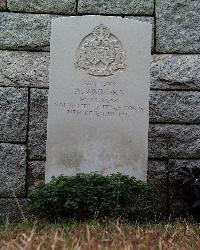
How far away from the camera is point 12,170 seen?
180 inches

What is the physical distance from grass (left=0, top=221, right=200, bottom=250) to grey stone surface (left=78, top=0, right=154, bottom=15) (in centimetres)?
203

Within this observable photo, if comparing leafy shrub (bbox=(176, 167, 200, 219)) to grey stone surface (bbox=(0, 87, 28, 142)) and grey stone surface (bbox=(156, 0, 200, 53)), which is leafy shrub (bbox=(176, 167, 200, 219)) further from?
grey stone surface (bbox=(0, 87, 28, 142))

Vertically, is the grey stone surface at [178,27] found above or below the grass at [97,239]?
above

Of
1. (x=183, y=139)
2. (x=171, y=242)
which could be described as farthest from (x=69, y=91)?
(x=171, y=242)

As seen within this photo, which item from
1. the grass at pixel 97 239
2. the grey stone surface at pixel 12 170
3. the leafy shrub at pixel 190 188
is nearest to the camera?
the grass at pixel 97 239

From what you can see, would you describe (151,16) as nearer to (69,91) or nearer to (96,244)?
(69,91)

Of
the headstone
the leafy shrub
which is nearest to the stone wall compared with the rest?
the leafy shrub

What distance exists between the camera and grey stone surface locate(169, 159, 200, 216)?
15.1 feet

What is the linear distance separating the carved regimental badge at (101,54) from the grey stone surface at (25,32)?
566 millimetres

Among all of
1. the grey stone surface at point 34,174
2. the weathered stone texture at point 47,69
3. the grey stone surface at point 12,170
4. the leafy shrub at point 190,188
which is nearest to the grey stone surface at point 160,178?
the leafy shrub at point 190,188

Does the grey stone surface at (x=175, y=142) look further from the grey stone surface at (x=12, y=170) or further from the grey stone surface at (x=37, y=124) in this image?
the grey stone surface at (x=12, y=170)

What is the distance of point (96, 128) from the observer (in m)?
4.18

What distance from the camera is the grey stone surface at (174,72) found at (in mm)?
4705

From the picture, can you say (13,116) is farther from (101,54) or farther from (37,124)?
(101,54)
